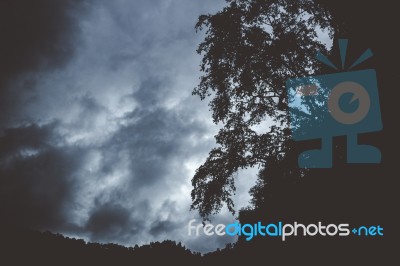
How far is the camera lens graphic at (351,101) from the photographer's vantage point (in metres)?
13.3

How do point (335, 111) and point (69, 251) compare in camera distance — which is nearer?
point (69, 251)

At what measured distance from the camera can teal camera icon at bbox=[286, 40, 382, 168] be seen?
13.0 metres

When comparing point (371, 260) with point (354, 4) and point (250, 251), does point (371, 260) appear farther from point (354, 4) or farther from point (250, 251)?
point (354, 4)

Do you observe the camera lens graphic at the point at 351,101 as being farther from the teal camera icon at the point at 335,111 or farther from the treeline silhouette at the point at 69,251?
the treeline silhouette at the point at 69,251

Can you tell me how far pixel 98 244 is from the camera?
11.6 metres

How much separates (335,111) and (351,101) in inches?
29.9

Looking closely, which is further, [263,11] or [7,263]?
[263,11]

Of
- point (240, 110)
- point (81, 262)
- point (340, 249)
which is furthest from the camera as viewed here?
point (240, 110)

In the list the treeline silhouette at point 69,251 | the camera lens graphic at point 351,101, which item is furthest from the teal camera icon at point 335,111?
the treeline silhouette at point 69,251

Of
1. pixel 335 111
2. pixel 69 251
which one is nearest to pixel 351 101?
pixel 335 111

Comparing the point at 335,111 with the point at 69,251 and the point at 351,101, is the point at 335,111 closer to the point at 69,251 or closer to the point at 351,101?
the point at 351,101

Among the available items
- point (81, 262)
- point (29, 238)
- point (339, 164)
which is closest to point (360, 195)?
point (339, 164)

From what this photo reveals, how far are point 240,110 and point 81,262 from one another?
10.8 meters

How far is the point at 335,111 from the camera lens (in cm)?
1447
